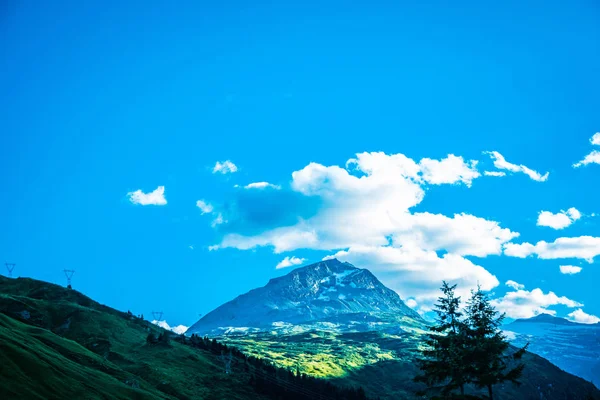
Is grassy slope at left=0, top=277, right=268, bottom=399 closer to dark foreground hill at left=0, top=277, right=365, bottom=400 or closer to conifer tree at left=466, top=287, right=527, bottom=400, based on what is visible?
dark foreground hill at left=0, top=277, right=365, bottom=400

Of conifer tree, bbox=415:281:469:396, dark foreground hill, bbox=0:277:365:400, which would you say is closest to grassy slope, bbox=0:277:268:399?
dark foreground hill, bbox=0:277:365:400

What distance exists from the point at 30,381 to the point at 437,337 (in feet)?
228

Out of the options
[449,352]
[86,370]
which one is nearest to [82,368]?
[86,370]

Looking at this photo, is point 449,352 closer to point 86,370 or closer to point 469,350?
point 469,350

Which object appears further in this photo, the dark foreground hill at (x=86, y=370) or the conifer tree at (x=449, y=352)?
the dark foreground hill at (x=86, y=370)

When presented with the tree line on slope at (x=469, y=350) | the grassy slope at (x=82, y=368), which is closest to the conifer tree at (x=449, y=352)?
the tree line on slope at (x=469, y=350)

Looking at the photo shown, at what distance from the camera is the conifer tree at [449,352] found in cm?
6209

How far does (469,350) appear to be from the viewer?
203 ft

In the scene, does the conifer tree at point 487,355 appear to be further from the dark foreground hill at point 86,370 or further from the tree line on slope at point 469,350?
the dark foreground hill at point 86,370

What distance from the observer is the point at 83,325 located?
19962 cm

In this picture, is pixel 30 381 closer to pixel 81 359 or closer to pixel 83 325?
pixel 81 359

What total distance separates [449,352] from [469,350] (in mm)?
2566

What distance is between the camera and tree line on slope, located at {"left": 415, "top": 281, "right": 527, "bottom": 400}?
61.4 m

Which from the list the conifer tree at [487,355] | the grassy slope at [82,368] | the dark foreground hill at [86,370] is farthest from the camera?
the dark foreground hill at [86,370]
